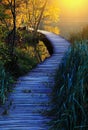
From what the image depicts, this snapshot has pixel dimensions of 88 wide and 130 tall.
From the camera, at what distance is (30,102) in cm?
659

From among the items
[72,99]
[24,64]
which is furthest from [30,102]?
[24,64]

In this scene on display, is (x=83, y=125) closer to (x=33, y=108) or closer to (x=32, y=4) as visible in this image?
(x=33, y=108)

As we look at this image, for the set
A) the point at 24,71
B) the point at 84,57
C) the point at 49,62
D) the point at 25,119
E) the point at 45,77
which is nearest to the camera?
the point at 25,119

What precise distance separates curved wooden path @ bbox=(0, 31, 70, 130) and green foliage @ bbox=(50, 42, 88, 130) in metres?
→ 0.18

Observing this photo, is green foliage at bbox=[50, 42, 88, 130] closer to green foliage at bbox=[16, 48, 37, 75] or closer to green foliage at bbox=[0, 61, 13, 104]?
green foliage at bbox=[0, 61, 13, 104]

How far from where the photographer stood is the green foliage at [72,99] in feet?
17.6

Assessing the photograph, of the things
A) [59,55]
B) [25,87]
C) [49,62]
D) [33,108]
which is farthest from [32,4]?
[33,108]

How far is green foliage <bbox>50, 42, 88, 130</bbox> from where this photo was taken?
5.36 m

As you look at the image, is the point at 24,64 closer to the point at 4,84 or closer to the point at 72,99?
the point at 4,84

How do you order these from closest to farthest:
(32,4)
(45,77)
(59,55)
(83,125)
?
(83,125), (45,77), (59,55), (32,4)

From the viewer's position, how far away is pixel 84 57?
22.4 ft

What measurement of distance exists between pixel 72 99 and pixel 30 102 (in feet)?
3.76

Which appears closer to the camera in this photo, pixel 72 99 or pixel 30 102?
pixel 72 99

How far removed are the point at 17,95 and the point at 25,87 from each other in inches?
23.9
